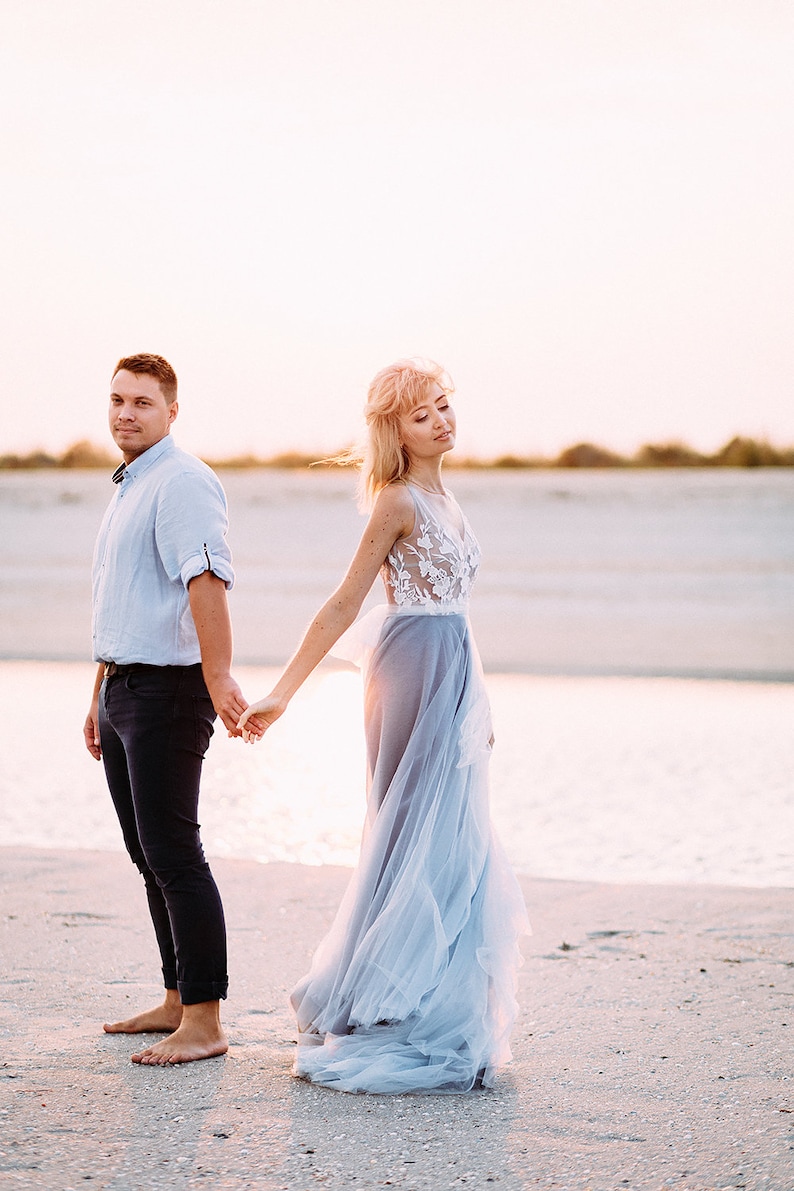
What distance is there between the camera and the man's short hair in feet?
11.6

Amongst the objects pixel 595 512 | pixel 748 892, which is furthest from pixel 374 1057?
pixel 595 512

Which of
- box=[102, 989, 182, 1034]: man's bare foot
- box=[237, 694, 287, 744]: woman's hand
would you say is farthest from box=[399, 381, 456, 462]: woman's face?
box=[102, 989, 182, 1034]: man's bare foot

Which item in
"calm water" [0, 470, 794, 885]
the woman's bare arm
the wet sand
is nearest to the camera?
the wet sand

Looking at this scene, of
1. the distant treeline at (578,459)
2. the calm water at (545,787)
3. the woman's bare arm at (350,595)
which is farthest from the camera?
the distant treeline at (578,459)

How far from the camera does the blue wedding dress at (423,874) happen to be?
3330 mm

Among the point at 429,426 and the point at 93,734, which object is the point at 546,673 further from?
the point at 429,426

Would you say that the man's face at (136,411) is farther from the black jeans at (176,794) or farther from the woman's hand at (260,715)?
the woman's hand at (260,715)

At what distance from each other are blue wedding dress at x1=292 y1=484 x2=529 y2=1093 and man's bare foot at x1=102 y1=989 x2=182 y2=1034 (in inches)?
13.8

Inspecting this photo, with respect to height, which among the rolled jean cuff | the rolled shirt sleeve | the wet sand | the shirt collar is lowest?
the wet sand

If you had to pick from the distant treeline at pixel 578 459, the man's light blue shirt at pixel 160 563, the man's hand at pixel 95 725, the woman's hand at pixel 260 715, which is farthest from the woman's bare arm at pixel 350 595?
the distant treeline at pixel 578 459

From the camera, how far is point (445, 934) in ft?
11.0

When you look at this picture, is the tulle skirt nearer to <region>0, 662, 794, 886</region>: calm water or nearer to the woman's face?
the woman's face

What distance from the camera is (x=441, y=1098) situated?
3223 mm

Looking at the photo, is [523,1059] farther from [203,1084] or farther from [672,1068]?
[203,1084]
